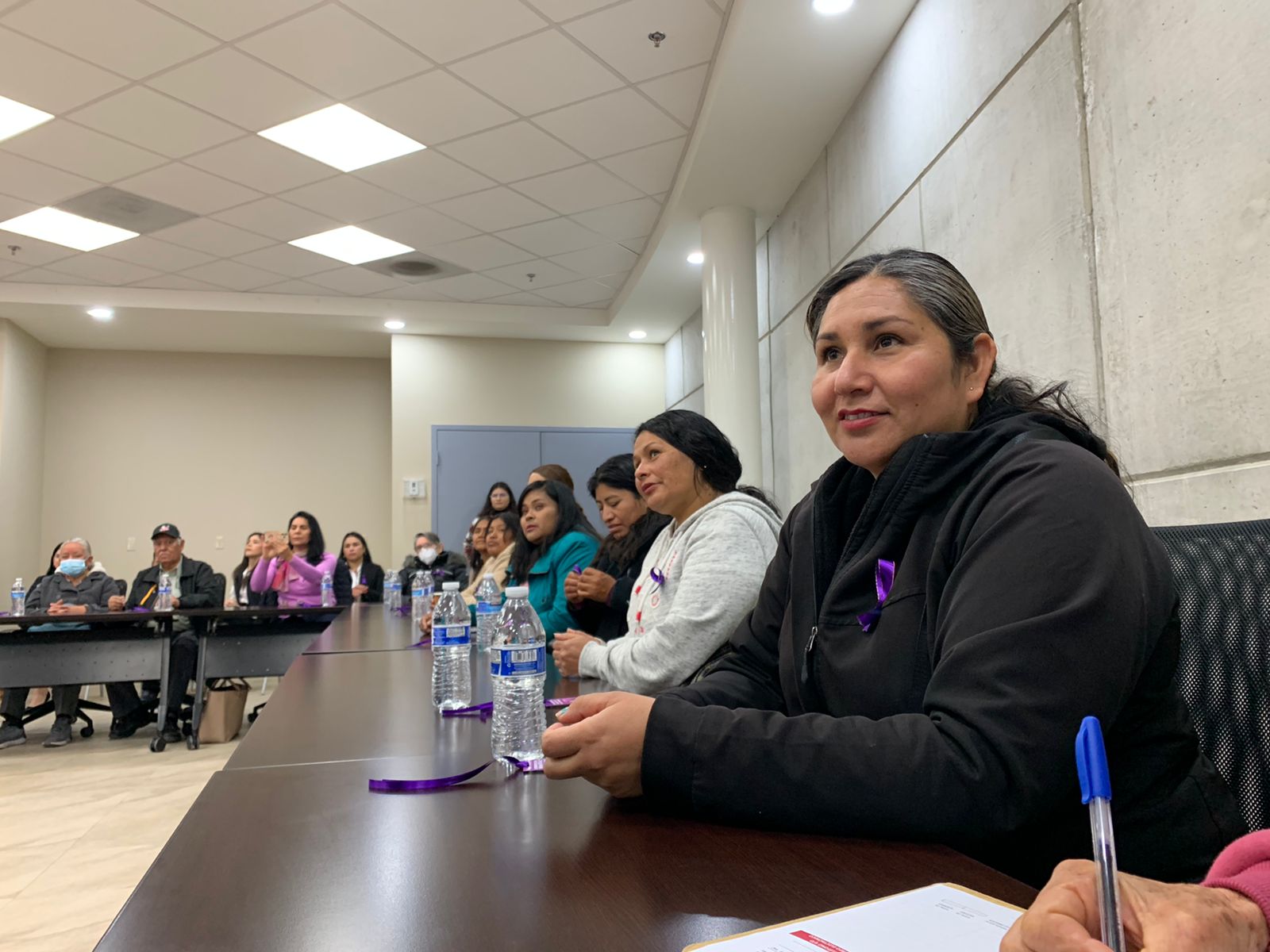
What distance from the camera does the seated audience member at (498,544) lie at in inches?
146

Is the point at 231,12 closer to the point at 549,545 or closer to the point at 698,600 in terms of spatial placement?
the point at 549,545

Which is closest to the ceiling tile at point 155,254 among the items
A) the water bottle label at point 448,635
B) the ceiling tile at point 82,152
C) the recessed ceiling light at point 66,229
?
the recessed ceiling light at point 66,229

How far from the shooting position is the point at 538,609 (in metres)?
2.88

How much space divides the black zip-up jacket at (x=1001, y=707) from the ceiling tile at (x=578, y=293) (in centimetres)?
578

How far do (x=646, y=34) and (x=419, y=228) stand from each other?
2.36 meters

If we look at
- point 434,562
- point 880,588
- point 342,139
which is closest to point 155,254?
point 342,139

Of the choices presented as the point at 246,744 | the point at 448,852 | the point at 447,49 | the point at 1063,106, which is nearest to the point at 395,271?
the point at 447,49

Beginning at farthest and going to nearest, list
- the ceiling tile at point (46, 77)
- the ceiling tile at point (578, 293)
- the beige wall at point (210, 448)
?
1. the beige wall at point (210, 448)
2. the ceiling tile at point (578, 293)
3. the ceiling tile at point (46, 77)

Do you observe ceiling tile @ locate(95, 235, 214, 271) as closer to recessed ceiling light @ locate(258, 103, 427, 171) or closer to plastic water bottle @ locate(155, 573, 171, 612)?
recessed ceiling light @ locate(258, 103, 427, 171)

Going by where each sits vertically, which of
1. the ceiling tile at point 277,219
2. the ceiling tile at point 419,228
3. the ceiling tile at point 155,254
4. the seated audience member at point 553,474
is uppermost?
the ceiling tile at point 419,228

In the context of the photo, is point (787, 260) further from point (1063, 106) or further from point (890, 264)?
point (890, 264)

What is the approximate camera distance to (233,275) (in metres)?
5.95

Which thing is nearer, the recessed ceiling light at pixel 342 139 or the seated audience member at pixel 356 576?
the recessed ceiling light at pixel 342 139

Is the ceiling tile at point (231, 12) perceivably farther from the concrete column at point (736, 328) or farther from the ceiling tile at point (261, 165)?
→ the concrete column at point (736, 328)
